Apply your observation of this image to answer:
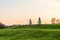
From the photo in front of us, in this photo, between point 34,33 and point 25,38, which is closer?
point 25,38

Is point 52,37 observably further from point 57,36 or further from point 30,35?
point 30,35

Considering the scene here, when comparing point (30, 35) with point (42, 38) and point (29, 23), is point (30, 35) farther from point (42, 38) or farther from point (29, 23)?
point (29, 23)

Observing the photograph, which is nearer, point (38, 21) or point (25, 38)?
point (25, 38)

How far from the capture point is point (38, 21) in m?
61.1

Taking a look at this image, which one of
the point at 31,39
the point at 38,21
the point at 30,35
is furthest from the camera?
the point at 38,21

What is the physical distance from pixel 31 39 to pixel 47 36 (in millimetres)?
3700

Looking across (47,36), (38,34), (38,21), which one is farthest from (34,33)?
(38,21)

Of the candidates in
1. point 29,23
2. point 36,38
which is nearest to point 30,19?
point 29,23

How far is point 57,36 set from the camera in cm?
3712

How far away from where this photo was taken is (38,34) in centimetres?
3944

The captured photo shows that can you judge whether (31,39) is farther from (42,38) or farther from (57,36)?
(57,36)

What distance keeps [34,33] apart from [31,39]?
4.43 m

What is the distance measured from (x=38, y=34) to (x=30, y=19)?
23.1 meters

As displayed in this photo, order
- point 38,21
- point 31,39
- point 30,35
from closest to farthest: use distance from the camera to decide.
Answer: point 31,39 < point 30,35 < point 38,21
